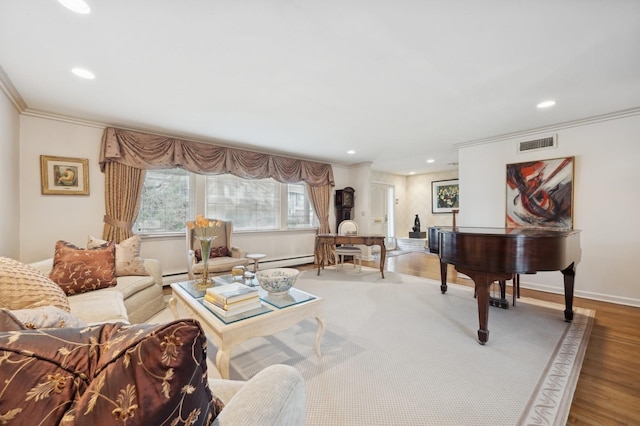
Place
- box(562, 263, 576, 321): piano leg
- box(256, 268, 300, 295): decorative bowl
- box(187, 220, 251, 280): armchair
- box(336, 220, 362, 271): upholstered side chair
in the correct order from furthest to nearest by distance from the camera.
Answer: box(336, 220, 362, 271): upholstered side chair → box(187, 220, 251, 280): armchair → box(562, 263, 576, 321): piano leg → box(256, 268, 300, 295): decorative bowl

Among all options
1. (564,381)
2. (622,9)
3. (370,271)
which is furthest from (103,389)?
(370,271)

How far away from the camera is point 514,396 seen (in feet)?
5.50

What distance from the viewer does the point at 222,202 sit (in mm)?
4789

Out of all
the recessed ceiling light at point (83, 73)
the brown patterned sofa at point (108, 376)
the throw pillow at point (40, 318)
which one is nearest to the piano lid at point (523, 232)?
the brown patterned sofa at point (108, 376)

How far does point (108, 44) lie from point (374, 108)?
2.50 meters

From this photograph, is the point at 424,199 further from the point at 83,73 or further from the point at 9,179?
the point at 9,179

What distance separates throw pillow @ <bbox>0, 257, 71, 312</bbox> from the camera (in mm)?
1387

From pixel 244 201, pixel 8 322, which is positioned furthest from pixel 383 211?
pixel 8 322

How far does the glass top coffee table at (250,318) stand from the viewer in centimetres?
158

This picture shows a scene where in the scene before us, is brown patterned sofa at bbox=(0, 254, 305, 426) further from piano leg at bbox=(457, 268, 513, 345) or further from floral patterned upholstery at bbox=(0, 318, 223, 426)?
piano leg at bbox=(457, 268, 513, 345)

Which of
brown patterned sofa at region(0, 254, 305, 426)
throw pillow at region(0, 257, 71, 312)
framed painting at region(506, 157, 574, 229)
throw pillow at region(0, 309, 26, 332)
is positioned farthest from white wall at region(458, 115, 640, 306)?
throw pillow at region(0, 257, 71, 312)

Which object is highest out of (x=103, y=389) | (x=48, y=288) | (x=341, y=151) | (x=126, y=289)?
(x=341, y=151)

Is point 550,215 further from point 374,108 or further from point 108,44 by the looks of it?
point 108,44

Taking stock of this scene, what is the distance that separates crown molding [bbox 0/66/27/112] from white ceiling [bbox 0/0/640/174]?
0.03 metres
